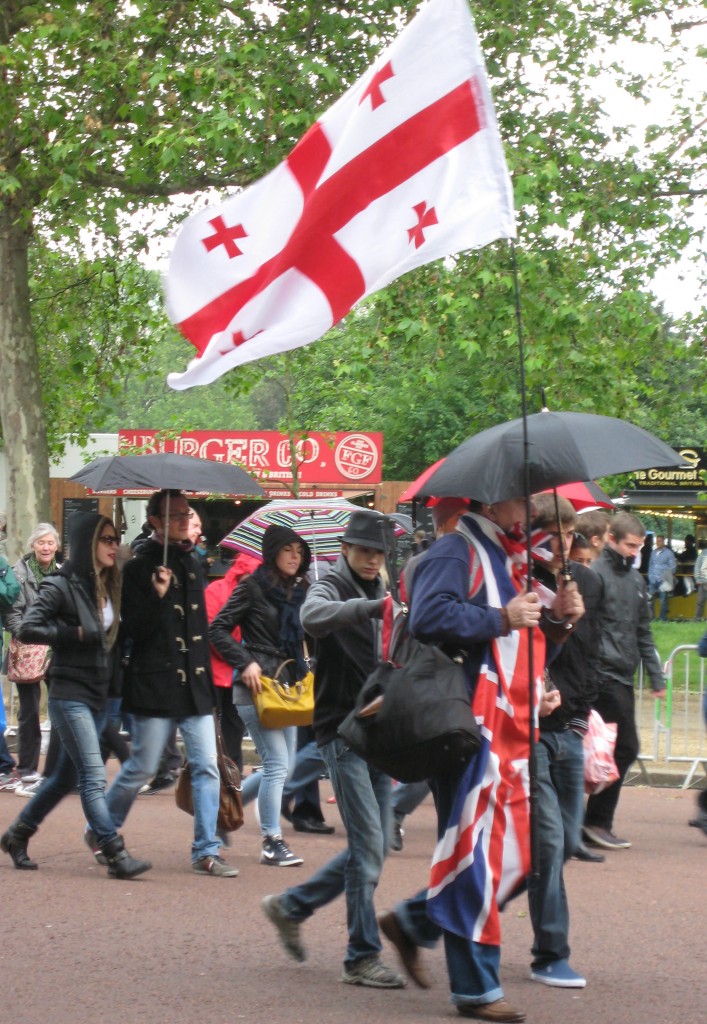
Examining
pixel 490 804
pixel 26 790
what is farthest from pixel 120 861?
pixel 490 804

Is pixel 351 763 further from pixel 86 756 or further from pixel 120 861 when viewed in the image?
pixel 120 861

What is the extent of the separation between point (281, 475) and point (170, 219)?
46.4ft

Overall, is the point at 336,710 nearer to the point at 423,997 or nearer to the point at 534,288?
the point at 423,997

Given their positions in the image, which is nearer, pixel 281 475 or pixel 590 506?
pixel 590 506

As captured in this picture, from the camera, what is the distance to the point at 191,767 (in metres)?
7.57

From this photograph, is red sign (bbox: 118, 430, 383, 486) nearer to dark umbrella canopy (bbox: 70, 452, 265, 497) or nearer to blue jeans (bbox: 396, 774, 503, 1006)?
dark umbrella canopy (bbox: 70, 452, 265, 497)

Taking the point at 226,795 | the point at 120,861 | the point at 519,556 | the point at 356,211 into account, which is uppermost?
the point at 356,211

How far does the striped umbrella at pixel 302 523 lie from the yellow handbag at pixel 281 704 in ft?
4.84

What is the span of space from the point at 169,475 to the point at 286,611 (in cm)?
100

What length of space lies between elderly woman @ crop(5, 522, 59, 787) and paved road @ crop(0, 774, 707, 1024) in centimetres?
186

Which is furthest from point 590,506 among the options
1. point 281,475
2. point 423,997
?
point 281,475

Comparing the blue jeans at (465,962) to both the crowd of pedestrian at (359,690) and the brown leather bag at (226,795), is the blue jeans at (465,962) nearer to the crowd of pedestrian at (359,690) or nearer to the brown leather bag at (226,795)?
the crowd of pedestrian at (359,690)

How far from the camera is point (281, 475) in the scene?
31.4 meters

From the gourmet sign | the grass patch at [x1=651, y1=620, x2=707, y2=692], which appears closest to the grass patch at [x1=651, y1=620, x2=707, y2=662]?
the grass patch at [x1=651, y1=620, x2=707, y2=692]
